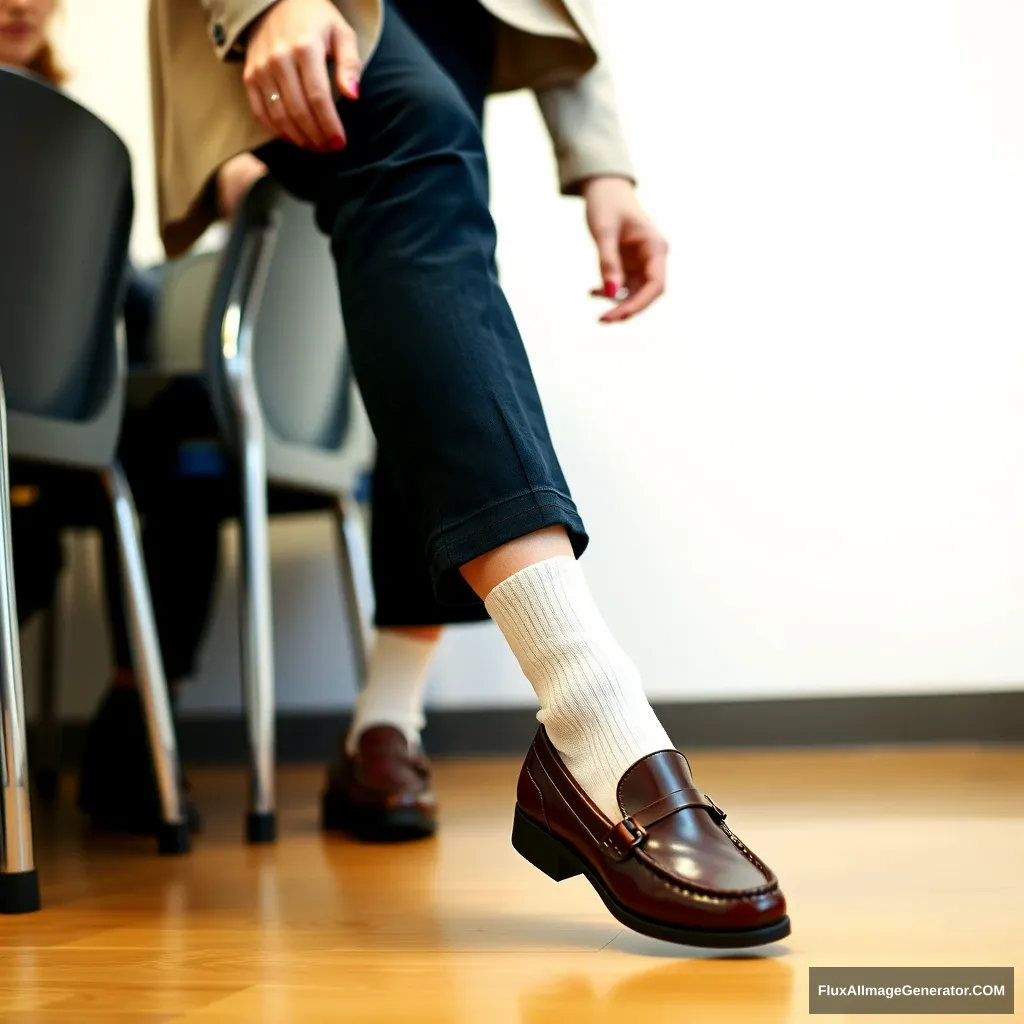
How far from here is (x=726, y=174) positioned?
1961mm

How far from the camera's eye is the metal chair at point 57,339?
0.83m

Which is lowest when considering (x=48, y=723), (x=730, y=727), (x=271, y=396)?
(x=730, y=727)

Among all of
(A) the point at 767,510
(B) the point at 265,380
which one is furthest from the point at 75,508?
(A) the point at 767,510

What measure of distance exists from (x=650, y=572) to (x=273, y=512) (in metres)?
0.62

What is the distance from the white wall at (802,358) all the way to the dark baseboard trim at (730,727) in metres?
0.03

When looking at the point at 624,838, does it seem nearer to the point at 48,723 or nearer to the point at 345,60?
the point at 345,60

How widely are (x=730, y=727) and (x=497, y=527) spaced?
1341 millimetres

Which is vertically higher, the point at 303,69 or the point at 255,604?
the point at 303,69

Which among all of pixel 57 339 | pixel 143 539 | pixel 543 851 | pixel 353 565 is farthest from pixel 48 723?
pixel 543 851

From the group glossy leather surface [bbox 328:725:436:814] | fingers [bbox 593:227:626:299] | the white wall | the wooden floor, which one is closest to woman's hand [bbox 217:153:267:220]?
fingers [bbox 593:227:626:299]

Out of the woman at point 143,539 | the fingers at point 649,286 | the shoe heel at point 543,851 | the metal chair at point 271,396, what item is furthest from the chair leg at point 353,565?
the shoe heel at point 543,851

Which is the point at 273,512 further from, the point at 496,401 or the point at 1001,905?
the point at 1001,905

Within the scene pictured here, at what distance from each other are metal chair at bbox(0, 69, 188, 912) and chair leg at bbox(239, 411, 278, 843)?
0.10 meters

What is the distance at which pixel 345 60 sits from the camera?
0.72 metres
